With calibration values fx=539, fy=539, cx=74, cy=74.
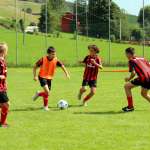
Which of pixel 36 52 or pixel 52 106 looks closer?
pixel 52 106

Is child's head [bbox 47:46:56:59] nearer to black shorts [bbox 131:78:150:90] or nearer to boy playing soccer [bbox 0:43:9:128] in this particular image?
black shorts [bbox 131:78:150:90]

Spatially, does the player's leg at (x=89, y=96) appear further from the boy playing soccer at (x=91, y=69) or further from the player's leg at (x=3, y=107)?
the player's leg at (x=3, y=107)

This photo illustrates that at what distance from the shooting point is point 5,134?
35.3ft

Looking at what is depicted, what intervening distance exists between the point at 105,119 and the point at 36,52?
41.7 m

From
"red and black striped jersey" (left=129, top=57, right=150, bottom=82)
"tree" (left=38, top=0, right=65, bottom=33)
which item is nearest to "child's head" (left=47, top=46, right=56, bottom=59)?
"red and black striped jersey" (left=129, top=57, right=150, bottom=82)

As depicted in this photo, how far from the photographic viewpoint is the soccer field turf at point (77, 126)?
9.73 metres

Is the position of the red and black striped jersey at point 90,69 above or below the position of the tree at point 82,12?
below

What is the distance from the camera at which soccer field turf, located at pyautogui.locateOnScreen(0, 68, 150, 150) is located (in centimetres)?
973

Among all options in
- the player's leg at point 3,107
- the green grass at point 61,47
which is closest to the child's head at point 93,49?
the player's leg at point 3,107

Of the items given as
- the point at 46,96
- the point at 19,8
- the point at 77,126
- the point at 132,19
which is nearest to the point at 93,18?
the point at 132,19

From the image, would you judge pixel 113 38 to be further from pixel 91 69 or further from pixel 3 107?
pixel 3 107

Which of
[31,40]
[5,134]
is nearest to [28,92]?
[5,134]

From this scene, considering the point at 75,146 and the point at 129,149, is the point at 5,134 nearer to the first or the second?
the point at 75,146

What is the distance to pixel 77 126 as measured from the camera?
11750 millimetres
